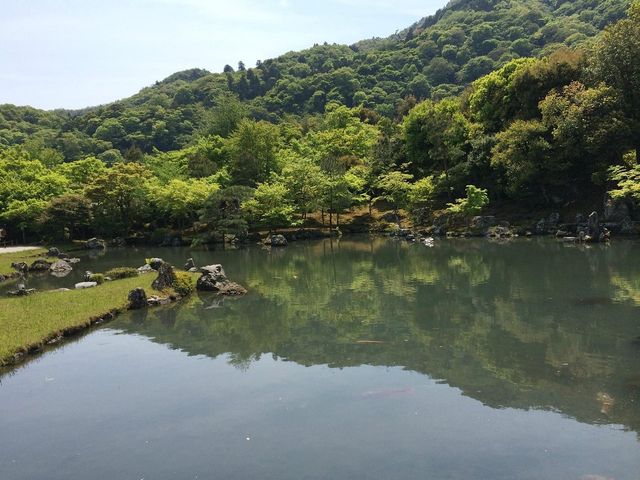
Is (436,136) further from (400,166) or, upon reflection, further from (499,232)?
(499,232)

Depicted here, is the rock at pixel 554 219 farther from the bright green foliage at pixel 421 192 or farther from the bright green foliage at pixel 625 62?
the bright green foliage at pixel 421 192

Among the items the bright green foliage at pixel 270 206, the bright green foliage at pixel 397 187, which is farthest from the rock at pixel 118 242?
the bright green foliage at pixel 397 187

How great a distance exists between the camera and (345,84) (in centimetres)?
13138

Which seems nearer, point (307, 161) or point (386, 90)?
point (307, 161)

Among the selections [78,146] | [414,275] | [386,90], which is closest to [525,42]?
[386,90]

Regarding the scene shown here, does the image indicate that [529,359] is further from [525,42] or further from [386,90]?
[525,42]

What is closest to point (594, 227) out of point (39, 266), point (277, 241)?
point (277, 241)

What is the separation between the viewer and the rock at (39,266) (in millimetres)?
35250

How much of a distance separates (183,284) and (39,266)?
16.8 m

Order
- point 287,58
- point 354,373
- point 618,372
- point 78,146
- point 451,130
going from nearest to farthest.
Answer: point 618,372
point 354,373
point 451,130
point 78,146
point 287,58

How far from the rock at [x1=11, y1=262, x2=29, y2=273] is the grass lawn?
11.5 inches

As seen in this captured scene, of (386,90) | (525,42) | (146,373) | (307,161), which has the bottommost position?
(146,373)

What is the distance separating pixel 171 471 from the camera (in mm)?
8883

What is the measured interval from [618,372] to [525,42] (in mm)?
138032
